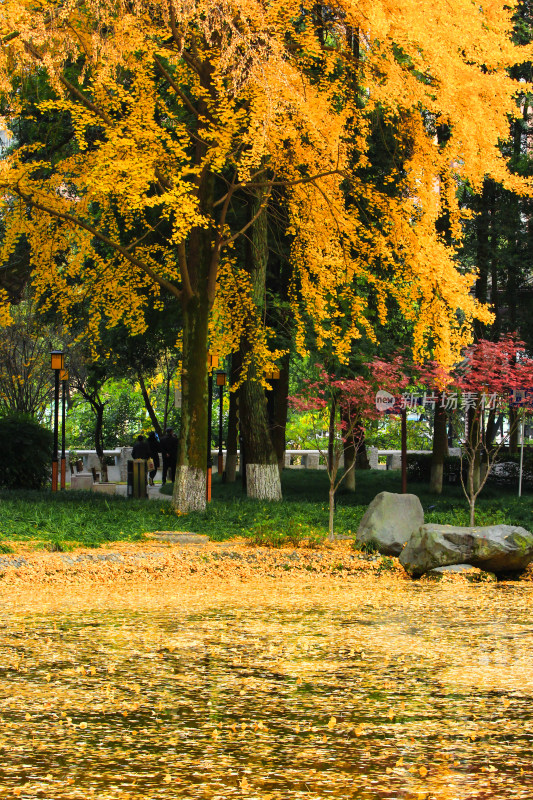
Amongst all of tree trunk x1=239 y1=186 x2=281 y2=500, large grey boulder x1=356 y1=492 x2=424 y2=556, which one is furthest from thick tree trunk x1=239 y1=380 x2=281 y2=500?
large grey boulder x1=356 y1=492 x2=424 y2=556

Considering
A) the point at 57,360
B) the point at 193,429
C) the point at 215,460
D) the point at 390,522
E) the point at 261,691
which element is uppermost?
the point at 57,360

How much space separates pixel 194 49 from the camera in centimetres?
2067

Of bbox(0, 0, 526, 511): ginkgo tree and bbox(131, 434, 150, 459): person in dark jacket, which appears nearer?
bbox(0, 0, 526, 511): ginkgo tree

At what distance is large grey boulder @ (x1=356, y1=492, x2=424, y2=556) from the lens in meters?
16.5

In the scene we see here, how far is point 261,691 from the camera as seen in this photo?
7617 mm

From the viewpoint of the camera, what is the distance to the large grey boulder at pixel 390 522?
54.0 ft

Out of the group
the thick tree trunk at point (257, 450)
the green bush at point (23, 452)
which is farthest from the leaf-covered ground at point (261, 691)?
the green bush at point (23, 452)

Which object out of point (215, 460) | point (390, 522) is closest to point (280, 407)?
point (390, 522)

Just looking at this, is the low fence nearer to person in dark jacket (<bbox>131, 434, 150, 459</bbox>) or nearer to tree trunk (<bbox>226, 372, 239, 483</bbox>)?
tree trunk (<bbox>226, 372, 239, 483</bbox>)

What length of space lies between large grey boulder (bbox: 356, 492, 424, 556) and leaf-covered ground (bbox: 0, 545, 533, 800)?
3.11m

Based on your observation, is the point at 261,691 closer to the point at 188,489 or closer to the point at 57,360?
the point at 188,489

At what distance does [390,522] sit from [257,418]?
7.65 meters

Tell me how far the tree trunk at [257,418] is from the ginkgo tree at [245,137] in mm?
751

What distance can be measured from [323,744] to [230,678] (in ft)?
5.92
